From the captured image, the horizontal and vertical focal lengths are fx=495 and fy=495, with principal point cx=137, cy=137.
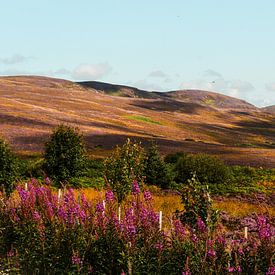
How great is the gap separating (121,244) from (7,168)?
68.1 feet

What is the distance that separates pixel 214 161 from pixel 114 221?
33.5 m

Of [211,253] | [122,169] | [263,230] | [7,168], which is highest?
[263,230]

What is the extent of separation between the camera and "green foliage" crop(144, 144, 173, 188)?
42.4 m

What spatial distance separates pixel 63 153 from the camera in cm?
3978

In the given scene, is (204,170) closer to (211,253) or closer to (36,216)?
(36,216)

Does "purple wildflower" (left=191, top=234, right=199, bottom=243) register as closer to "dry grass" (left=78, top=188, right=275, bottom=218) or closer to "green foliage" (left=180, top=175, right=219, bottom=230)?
"green foliage" (left=180, top=175, right=219, bottom=230)

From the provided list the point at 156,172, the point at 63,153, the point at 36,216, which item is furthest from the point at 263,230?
the point at 156,172

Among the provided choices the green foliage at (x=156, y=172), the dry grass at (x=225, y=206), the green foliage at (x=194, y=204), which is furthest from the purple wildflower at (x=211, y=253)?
the green foliage at (x=156, y=172)

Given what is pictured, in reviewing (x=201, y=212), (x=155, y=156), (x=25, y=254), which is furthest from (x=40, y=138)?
(x=25, y=254)

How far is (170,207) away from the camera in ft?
100

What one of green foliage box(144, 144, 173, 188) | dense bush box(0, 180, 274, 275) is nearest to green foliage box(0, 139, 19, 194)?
green foliage box(144, 144, 173, 188)

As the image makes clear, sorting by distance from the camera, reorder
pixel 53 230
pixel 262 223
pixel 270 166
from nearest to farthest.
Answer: pixel 262 223 → pixel 53 230 → pixel 270 166

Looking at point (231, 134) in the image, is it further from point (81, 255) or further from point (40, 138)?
point (81, 255)

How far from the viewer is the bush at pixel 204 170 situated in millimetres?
43625
